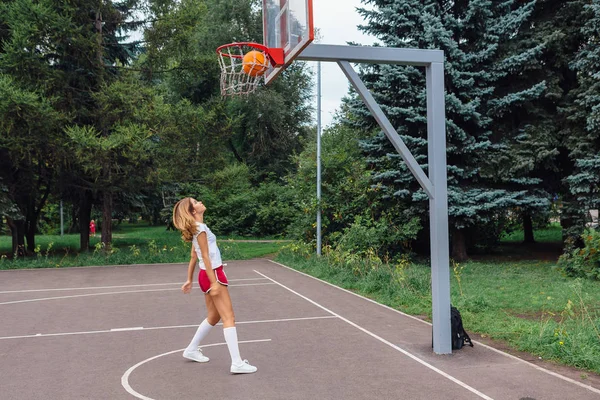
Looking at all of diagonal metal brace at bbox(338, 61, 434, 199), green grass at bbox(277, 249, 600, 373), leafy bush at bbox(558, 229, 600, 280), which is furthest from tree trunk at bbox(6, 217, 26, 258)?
leafy bush at bbox(558, 229, 600, 280)

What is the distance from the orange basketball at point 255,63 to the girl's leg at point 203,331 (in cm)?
336

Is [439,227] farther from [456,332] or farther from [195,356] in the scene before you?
[195,356]

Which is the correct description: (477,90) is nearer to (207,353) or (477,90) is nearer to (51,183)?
(207,353)

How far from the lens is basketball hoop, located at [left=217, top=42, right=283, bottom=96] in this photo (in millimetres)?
7645

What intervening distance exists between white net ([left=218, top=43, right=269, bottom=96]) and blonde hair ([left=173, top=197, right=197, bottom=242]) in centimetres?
268

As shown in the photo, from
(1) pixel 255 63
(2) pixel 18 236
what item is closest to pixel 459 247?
(1) pixel 255 63

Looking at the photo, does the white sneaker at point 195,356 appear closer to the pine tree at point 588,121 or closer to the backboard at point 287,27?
the backboard at point 287,27

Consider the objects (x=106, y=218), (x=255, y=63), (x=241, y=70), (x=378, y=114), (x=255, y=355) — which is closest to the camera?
(x=378, y=114)

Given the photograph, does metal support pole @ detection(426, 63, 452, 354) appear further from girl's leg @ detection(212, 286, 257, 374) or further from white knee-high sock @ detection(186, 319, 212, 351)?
white knee-high sock @ detection(186, 319, 212, 351)

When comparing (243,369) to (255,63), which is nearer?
(243,369)

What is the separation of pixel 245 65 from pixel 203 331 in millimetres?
3879

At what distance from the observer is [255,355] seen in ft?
23.3

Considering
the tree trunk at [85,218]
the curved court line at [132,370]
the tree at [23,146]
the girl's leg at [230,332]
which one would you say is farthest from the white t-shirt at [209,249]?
the tree trunk at [85,218]

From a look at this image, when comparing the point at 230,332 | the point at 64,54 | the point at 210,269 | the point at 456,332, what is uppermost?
the point at 64,54
